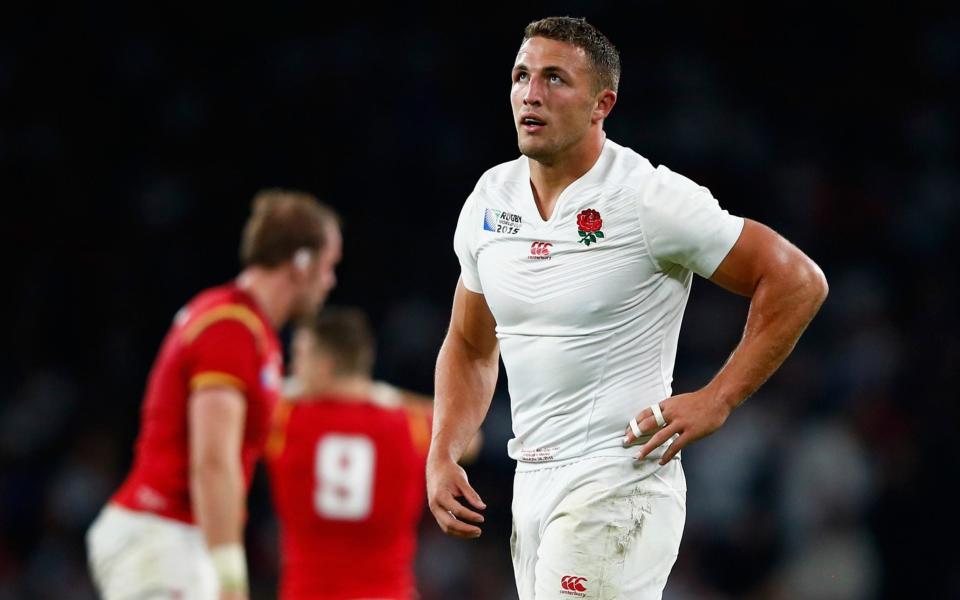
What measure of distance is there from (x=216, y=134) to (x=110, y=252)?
169cm

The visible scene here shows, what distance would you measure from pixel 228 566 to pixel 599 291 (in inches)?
82.5

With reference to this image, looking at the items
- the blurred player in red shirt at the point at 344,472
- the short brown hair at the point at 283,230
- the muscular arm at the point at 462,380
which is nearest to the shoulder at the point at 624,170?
the muscular arm at the point at 462,380

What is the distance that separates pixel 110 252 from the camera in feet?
38.8

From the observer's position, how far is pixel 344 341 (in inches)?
281

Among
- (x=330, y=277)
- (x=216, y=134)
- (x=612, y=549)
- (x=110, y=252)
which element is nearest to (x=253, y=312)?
(x=330, y=277)

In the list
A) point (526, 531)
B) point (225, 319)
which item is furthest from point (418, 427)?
point (526, 531)

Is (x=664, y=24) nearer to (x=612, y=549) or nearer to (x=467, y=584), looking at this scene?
(x=467, y=584)

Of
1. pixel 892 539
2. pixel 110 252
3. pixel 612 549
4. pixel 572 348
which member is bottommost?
pixel 892 539

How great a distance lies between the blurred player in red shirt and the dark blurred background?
114 inches

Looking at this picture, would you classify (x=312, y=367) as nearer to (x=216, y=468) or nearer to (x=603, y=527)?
(x=216, y=468)

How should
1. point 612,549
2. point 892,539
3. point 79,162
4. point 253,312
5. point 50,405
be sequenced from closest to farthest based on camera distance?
point 612,549
point 253,312
point 892,539
point 50,405
point 79,162

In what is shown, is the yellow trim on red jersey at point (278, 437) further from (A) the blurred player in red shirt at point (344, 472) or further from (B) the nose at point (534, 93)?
(B) the nose at point (534, 93)

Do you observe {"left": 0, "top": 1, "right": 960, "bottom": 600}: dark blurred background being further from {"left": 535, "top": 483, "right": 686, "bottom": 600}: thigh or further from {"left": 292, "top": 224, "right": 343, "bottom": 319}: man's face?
{"left": 535, "top": 483, "right": 686, "bottom": 600}: thigh

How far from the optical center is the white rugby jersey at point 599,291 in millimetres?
3750
